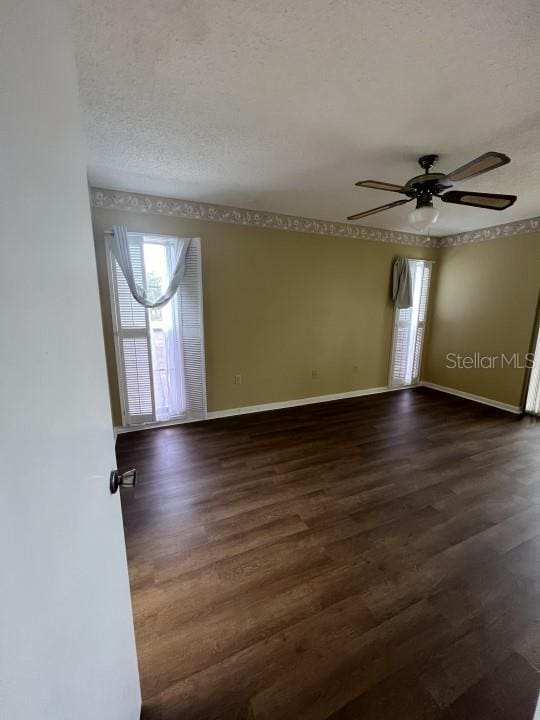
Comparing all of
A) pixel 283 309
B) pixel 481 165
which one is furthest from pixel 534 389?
pixel 481 165

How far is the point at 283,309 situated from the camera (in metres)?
3.90

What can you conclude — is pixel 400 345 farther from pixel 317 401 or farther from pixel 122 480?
pixel 122 480

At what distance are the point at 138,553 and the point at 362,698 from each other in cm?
128

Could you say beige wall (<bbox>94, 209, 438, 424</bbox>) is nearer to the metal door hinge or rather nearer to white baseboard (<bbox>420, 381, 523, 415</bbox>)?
white baseboard (<bbox>420, 381, 523, 415</bbox>)

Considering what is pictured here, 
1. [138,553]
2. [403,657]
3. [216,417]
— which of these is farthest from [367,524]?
[216,417]

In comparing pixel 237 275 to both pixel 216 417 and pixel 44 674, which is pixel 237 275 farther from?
pixel 44 674

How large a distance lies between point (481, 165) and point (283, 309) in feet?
8.23

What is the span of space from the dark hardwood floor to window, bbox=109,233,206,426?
580 millimetres

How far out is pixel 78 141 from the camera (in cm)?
72

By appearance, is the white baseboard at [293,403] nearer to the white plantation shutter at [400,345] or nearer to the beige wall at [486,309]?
the white plantation shutter at [400,345]

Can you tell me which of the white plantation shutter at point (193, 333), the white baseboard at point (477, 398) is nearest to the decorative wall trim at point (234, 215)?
the white plantation shutter at point (193, 333)

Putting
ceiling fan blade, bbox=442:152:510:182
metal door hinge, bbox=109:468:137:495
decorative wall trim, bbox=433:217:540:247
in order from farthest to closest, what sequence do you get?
decorative wall trim, bbox=433:217:540:247 → ceiling fan blade, bbox=442:152:510:182 → metal door hinge, bbox=109:468:137:495

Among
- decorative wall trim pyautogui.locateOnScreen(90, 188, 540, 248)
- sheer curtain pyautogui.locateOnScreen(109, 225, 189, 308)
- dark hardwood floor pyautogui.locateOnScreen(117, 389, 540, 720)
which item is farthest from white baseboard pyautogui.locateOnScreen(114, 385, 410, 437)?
decorative wall trim pyautogui.locateOnScreen(90, 188, 540, 248)

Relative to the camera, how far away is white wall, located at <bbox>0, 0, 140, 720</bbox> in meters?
0.39
